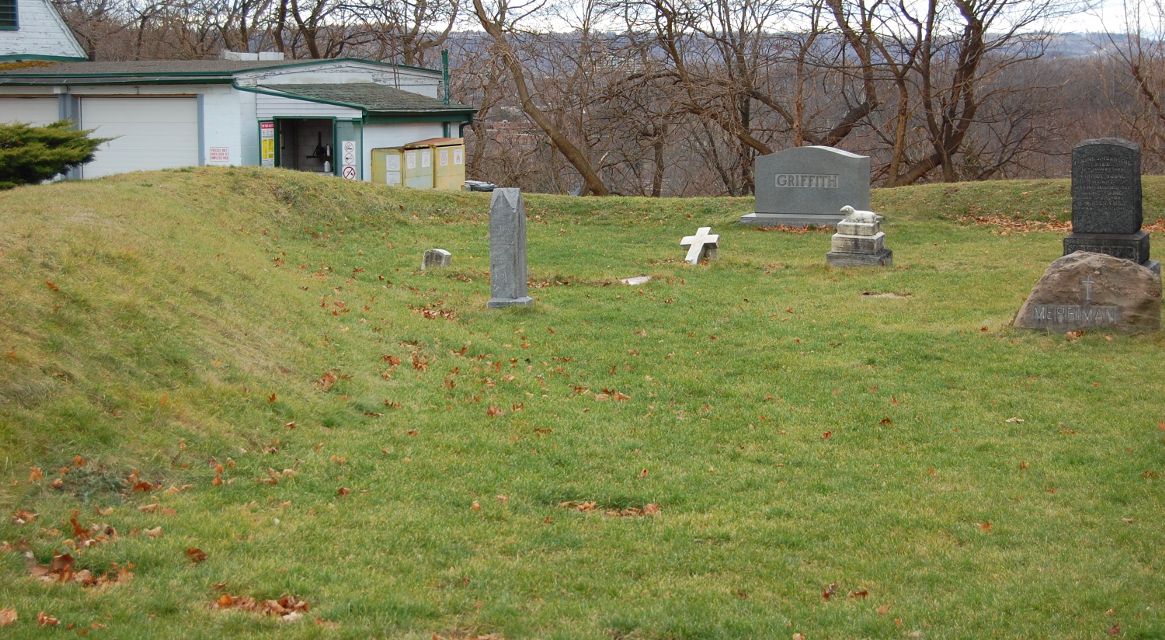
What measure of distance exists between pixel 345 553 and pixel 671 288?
33.3 ft

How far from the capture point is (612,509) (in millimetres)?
6914

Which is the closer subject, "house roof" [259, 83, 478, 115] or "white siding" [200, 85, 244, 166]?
"white siding" [200, 85, 244, 166]

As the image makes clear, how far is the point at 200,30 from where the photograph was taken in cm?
4394

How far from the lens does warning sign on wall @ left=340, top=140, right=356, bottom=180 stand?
2730 cm

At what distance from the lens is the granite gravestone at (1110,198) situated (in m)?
14.2

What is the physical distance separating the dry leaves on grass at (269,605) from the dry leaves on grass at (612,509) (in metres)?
2.15

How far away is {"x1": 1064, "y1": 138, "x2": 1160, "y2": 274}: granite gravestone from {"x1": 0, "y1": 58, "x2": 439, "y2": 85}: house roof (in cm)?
1857

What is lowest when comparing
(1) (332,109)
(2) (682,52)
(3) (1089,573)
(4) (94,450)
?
(3) (1089,573)

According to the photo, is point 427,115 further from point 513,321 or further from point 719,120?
point 513,321

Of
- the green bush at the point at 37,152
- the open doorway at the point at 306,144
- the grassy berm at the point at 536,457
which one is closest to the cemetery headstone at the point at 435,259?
the grassy berm at the point at 536,457

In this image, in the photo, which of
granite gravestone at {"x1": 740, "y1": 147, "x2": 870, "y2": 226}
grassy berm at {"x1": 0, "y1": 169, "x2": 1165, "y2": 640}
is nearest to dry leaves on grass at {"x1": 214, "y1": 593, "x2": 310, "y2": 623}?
grassy berm at {"x1": 0, "y1": 169, "x2": 1165, "y2": 640}

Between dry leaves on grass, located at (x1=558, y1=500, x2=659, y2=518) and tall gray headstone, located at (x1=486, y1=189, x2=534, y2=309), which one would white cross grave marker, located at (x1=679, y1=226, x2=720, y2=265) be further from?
dry leaves on grass, located at (x1=558, y1=500, x2=659, y2=518)

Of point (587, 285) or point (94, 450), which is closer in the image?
point (94, 450)

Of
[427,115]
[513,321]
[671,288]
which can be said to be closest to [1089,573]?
[513,321]
